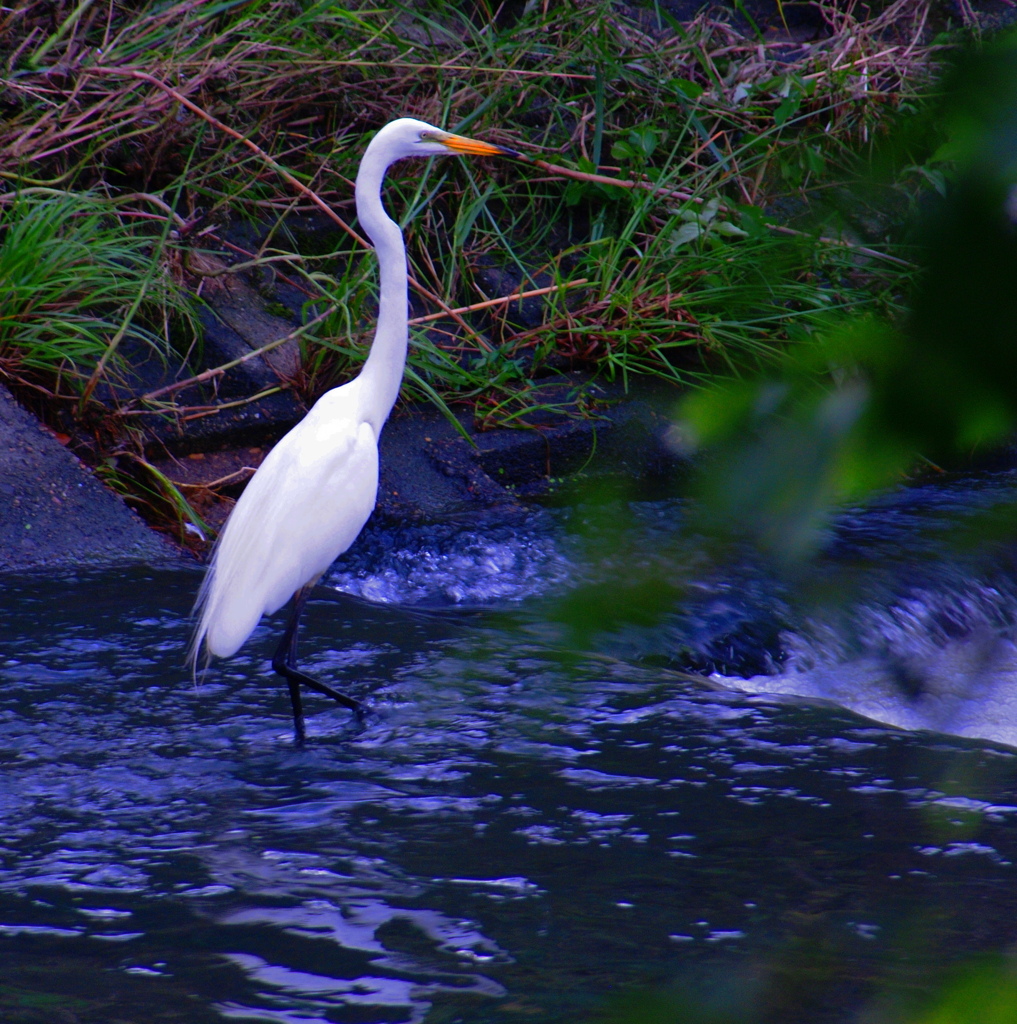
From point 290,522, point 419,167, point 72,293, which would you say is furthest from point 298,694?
point 419,167

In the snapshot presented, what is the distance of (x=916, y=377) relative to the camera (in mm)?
310

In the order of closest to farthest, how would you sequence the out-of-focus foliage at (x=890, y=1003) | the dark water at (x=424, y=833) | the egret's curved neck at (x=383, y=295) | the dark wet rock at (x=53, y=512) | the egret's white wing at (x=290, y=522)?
the out-of-focus foliage at (x=890, y=1003)
the dark water at (x=424, y=833)
the egret's white wing at (x=290, y=522)
the egret's curved neck at (x=383, y=295)
the dark wet rock at (x=53, y=512)

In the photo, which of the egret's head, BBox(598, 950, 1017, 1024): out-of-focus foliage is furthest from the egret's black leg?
BBox(598, 950, 1017, 1024): out-of-focus foliage

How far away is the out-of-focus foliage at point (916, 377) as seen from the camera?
0.29 meters

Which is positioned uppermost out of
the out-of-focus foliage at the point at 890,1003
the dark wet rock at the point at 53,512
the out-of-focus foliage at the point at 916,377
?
the out-of-focus foliage at the point at 916,377

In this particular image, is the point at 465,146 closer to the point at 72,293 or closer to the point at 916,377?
the point at 72,293

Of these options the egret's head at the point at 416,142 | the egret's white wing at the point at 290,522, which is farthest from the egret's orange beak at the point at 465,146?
the egret's white wing at the point at 290,522

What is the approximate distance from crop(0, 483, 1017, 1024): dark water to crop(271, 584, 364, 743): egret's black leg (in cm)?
6

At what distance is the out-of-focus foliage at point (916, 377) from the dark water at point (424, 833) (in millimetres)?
418

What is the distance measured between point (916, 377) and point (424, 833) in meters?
1.83

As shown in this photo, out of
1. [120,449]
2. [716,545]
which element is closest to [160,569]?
[120,449]

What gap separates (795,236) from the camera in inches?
15.3

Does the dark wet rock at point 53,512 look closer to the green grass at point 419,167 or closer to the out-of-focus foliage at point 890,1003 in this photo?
the green grass at point 419,167

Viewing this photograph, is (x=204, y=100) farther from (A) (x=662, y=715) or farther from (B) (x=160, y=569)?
(A) (x=662, y=715)
